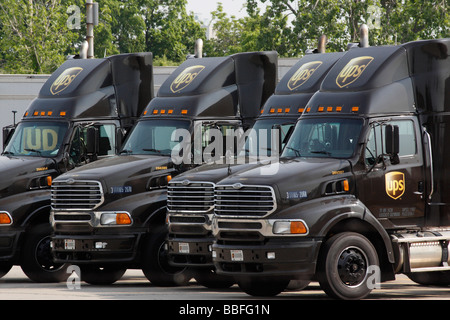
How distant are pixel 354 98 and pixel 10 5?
3943 cm

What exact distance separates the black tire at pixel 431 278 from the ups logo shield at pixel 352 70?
3.61 meters

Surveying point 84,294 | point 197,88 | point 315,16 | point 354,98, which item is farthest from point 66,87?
point 315,16

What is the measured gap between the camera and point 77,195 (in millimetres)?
17812

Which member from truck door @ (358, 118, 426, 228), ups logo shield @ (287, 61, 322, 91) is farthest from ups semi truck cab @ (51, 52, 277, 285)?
truck door @ (358, 118, 426, 228)

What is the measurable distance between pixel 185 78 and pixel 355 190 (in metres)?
5.59

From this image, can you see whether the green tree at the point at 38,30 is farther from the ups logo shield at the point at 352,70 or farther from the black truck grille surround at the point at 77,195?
the ups logo shield at the point at 352,70

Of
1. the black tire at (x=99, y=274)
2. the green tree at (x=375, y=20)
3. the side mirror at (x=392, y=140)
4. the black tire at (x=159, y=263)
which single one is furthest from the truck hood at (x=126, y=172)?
the green tree at (x=375, y=20)

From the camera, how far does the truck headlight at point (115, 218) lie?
57.9ft

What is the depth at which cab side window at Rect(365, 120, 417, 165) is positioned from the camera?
1517cm

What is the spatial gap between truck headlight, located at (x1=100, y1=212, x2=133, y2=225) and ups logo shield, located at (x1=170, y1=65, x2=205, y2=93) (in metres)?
2.93

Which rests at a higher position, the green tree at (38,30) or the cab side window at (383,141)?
the green tree at (38,30)

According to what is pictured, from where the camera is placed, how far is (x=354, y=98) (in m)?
15.7

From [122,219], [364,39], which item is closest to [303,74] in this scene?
[364,39]
